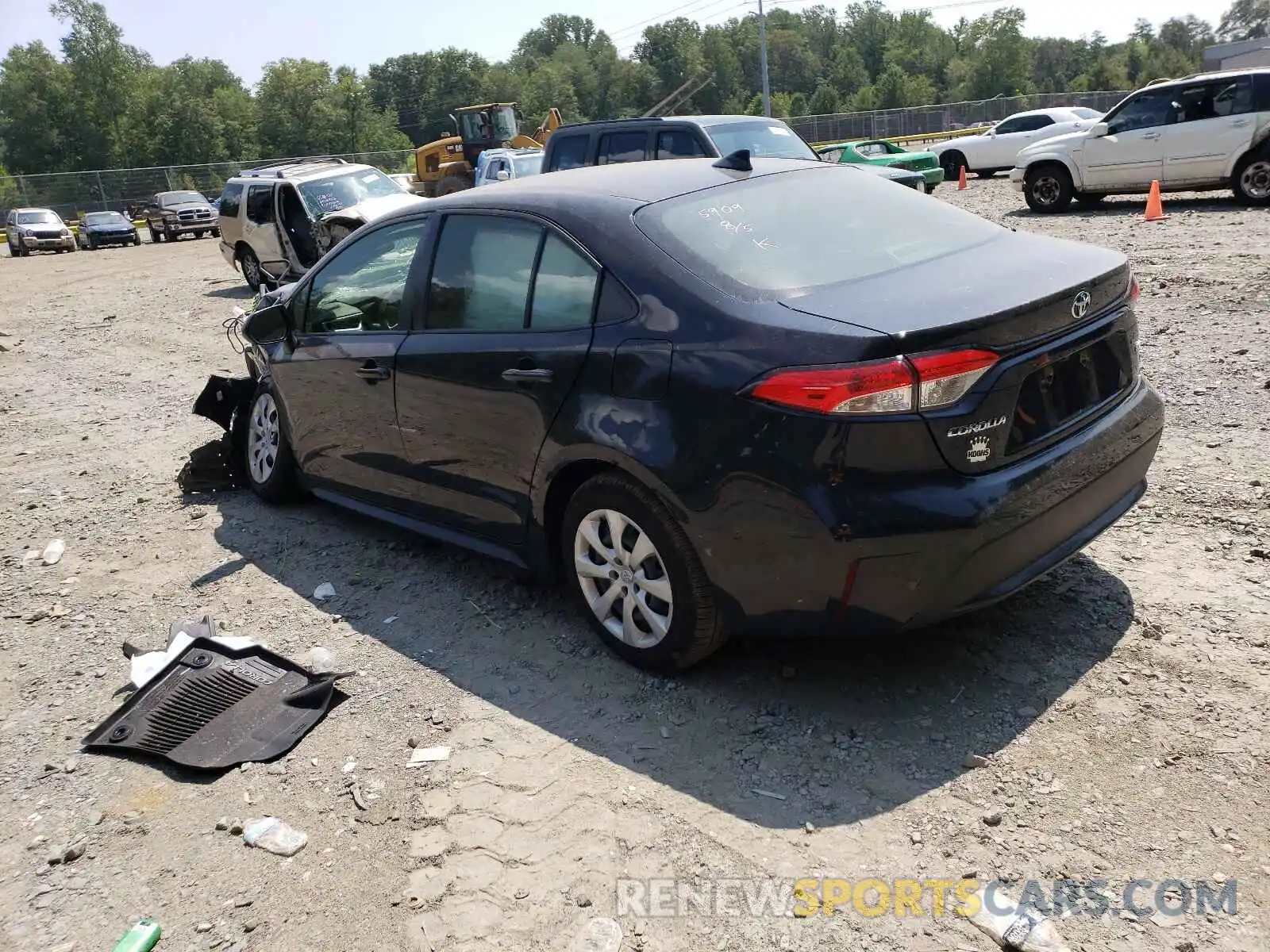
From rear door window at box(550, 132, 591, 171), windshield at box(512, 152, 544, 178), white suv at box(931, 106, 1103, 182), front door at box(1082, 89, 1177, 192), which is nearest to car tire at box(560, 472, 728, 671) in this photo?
rear door window at box(550, 132, 591, 171)

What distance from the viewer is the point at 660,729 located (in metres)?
3.51

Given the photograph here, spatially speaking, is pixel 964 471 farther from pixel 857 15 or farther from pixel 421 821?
Answer: pixel 857 15

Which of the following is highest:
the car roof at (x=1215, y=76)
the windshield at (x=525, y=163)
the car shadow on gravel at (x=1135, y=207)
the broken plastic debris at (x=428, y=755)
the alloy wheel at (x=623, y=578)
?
the car roof at (x=1215, y=76)

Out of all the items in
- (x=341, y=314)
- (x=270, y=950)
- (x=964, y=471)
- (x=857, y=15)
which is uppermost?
(x=857, y=15)

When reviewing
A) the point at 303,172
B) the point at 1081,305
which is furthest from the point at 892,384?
the point at 303,172

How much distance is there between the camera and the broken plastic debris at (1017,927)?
2.44m

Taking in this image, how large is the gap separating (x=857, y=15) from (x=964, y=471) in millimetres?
159960

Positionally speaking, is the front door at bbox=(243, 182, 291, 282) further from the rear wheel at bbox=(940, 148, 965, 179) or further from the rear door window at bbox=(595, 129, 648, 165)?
the rear wheel at bbox=(940, 148, 965, 179)

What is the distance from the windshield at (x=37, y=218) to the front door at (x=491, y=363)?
36.3 meters

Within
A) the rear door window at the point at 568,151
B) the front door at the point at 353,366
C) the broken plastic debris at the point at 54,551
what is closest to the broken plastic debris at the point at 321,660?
the front door at the point at 353,366

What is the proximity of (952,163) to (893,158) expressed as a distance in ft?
12.5

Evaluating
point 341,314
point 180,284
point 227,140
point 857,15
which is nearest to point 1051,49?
point 857,15

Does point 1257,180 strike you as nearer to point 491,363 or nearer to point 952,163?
point 952,163

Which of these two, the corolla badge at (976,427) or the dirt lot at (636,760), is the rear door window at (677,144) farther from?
the corolla badge at (976,427)
